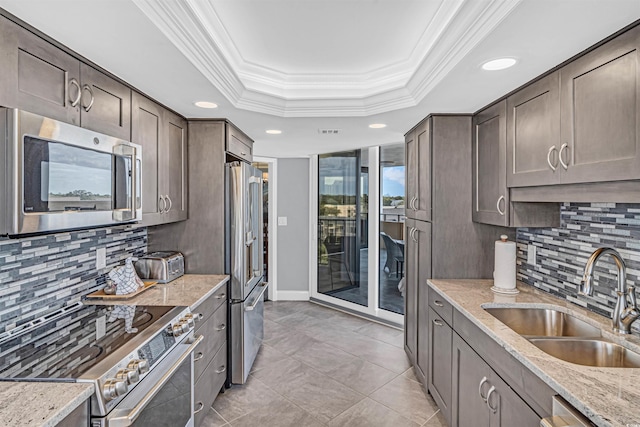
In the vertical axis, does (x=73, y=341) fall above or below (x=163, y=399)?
above

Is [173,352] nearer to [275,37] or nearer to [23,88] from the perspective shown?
[23,88]

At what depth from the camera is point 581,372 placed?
1255 millimetres

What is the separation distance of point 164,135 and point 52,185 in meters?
1.21

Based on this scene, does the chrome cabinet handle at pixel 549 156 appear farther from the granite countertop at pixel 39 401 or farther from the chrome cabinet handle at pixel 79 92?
the chrome cabinet handle at pixel 79 92

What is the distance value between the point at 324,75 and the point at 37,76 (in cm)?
164

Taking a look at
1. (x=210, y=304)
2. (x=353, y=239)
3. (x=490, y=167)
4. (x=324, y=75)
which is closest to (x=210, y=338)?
(x=210, y=304)

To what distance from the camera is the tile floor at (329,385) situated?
2.47 meters

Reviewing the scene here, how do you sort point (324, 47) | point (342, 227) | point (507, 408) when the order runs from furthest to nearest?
point (342, 227) → point (324, 47) → point (507, 408)

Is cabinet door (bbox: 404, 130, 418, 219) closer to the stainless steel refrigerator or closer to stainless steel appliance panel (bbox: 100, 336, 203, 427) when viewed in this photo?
the stainless steel refrigerator

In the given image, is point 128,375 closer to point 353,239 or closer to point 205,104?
point 205,104

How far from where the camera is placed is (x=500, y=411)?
1568mm

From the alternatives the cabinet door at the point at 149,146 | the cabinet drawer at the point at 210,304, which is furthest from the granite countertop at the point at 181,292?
the cabinet door at the point at 149,146

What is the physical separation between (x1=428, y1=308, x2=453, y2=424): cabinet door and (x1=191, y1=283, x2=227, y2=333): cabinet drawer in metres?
1.55

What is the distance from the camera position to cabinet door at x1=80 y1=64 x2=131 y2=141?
1.70 metres
